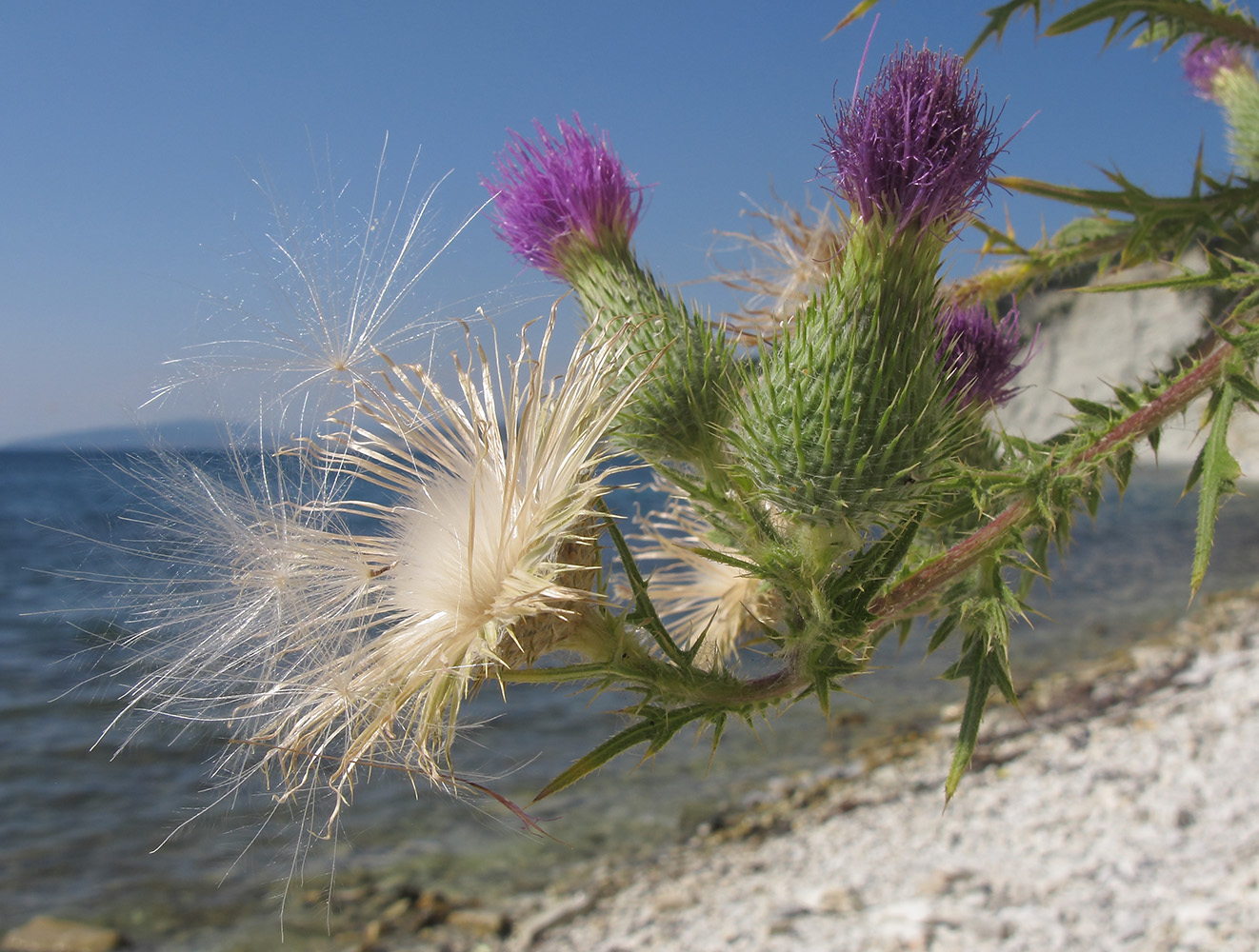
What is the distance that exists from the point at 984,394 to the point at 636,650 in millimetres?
934

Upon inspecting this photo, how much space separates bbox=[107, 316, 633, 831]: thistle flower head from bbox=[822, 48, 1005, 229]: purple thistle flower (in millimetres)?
452

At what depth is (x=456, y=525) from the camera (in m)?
1.37

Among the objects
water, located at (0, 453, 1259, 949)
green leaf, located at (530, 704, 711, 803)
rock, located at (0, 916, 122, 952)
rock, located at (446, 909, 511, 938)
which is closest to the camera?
green leaf, located at (530, 704, 711, 803)

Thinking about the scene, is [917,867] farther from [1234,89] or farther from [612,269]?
[612,269]

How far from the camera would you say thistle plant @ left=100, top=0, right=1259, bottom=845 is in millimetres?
1250

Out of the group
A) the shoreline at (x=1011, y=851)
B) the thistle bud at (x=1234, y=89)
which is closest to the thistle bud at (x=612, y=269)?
the thistle bud at (x=1234, y=89)

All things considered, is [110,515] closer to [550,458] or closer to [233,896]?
[550,458]

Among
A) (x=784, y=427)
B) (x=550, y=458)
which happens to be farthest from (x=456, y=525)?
(x=784, y=427)

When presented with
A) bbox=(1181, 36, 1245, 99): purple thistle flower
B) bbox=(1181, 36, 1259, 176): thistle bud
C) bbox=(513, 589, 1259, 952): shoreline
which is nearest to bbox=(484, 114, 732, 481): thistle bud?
bbox=(1181, 36, 1259, 176): thistle bud

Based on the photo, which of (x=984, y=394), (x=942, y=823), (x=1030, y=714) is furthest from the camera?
(x=1030, y=714)

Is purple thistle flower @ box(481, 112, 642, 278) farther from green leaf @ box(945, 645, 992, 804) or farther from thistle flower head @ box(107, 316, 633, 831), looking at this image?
green leaf @ box(945, 645, 992, 804)

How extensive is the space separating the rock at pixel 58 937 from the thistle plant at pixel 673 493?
338 inches

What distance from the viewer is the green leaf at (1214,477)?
152 cm

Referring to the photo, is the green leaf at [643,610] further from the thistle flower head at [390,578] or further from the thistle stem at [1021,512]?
the thistle stem at [1021,512]
